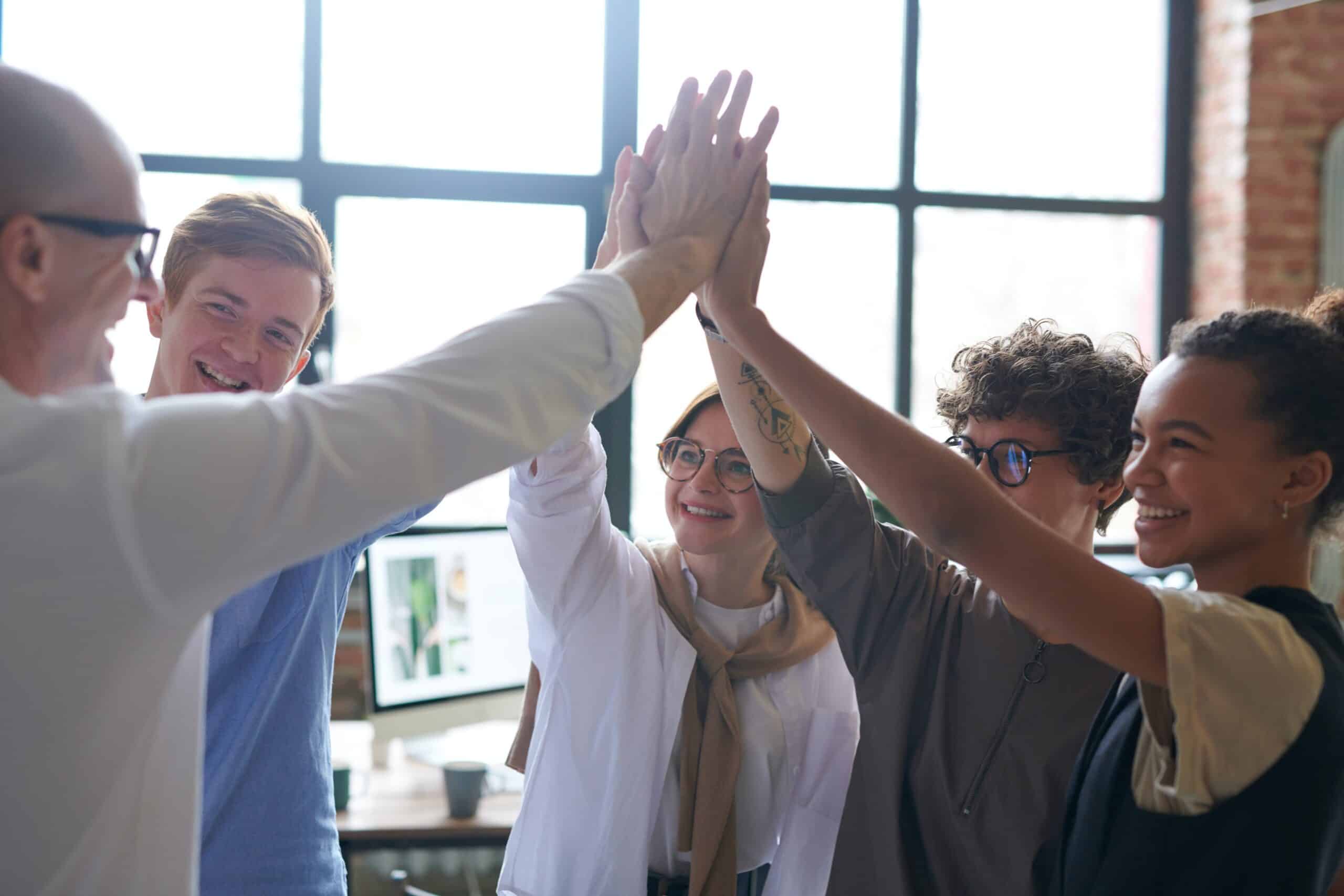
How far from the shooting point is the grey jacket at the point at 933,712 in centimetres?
128

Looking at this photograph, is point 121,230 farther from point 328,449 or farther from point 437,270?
point 437,270

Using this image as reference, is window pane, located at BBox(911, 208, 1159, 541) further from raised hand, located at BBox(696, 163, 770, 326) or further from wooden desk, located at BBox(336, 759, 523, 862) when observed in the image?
raised hand, located at BBox(696, 163, 770, 326)

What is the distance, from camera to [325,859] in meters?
1.34

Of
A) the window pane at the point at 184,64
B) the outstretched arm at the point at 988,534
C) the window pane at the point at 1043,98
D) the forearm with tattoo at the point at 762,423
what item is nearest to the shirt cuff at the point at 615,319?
the outstretched arm at the point at 988,534

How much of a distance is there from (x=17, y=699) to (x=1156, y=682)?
2.80 feet

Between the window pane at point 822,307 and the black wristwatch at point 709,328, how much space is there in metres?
2.63

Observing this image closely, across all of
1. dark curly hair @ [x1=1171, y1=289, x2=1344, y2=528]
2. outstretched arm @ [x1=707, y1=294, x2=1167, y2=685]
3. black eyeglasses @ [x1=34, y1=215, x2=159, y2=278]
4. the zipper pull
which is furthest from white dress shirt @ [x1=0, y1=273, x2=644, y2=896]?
the zipper pull

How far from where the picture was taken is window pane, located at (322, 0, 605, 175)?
3.80m

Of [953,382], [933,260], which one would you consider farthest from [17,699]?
[933,260]

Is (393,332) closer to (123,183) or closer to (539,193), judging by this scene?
(539,193)

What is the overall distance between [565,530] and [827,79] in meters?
3.11

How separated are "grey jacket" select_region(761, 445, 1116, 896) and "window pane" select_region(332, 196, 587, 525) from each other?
2.56 metres

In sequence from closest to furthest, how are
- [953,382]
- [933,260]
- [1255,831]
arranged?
[1255,831] → [953,382] → [933,260]

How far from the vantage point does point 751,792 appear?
5.38 feet
